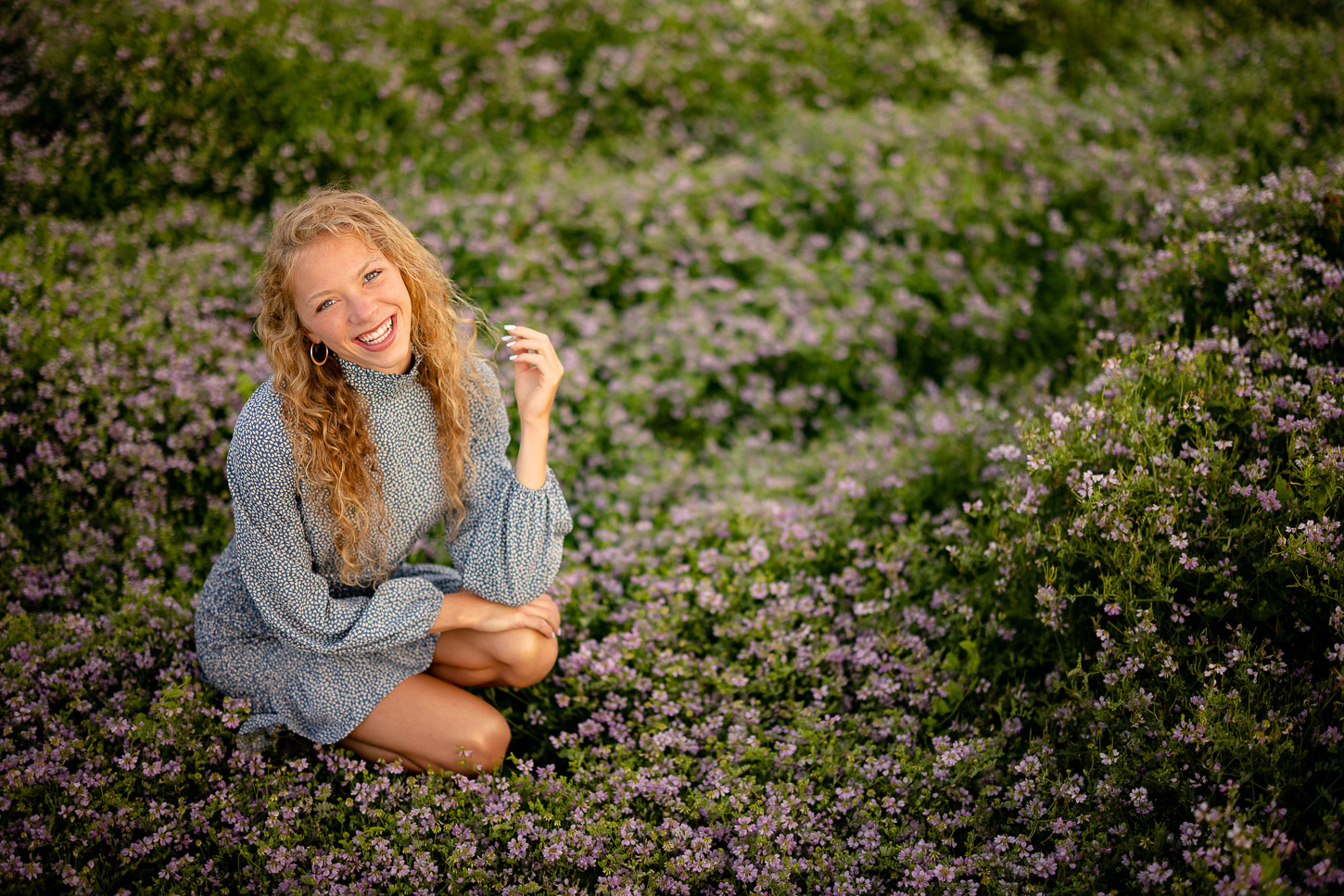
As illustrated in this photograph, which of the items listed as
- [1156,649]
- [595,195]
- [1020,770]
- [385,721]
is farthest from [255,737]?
[595,195]

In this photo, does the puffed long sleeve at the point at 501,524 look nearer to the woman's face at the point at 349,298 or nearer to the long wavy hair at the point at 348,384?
the long wavy hair at the point at 348,384

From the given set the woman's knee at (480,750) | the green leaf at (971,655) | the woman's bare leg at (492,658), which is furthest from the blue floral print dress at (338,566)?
the green leaf at (971,655)

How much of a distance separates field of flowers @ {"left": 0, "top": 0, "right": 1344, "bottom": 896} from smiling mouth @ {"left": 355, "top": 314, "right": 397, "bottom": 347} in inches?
62.2

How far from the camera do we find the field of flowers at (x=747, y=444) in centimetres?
283

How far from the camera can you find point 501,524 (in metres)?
3.04

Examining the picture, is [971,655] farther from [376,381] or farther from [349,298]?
[349,298]

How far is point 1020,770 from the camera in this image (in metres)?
2.90

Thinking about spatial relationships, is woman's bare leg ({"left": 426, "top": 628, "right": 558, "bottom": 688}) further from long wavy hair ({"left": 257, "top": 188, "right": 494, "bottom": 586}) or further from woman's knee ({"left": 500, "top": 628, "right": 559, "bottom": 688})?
long wavy hair ({"left": 257, "top": 188, "right": 494, "bottom": 586})

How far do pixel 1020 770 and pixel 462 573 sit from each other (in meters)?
2.14

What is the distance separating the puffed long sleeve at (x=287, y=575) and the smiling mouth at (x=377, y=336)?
1.21ft

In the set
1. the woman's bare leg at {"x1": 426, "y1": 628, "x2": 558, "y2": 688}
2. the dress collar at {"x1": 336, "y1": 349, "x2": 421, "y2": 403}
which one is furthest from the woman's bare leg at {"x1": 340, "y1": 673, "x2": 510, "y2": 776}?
the dress collar at {"x1": 336, "y1": 349, "x2": 421, "y2": 403}

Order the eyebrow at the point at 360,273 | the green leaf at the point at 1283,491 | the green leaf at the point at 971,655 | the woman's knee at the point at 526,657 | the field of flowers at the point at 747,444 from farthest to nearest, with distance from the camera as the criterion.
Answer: the green leaf at the point at 971,655 < the woman's knee at the point at 526,657 < the green leaf at the point at 1283,491 < the field of flowers at the point at 747,444 < the eyebrow at the point at 360,273

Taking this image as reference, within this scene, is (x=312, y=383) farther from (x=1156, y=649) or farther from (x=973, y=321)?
(x=973, y=321)

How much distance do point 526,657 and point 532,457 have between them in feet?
2.56
